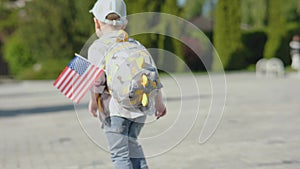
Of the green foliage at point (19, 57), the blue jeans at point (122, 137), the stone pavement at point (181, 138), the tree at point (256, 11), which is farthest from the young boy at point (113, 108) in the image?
the tree at point (256, 11)

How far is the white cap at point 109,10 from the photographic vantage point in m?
3.61

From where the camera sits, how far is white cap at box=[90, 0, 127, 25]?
3613mm

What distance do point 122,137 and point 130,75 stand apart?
16.5 inches

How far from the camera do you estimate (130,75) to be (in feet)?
11.4

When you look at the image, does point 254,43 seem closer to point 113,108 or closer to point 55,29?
point 55,29

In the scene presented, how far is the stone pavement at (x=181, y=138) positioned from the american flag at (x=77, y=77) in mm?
285

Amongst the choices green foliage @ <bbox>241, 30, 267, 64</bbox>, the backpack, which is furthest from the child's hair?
green foliage @ <bbox>241, 30, 267, 64</bbox>

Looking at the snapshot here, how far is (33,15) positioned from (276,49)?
1384 cm

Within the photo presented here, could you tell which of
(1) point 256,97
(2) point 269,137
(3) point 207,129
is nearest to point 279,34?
(1) point 256,97

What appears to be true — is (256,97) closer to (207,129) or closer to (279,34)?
(207,129)

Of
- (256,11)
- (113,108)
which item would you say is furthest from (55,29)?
(113,108)

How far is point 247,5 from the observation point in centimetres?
4131

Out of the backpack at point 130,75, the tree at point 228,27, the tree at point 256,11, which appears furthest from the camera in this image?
the tree at point 256,11

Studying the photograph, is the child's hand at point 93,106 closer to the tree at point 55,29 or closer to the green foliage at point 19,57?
the tree at point 55,29
